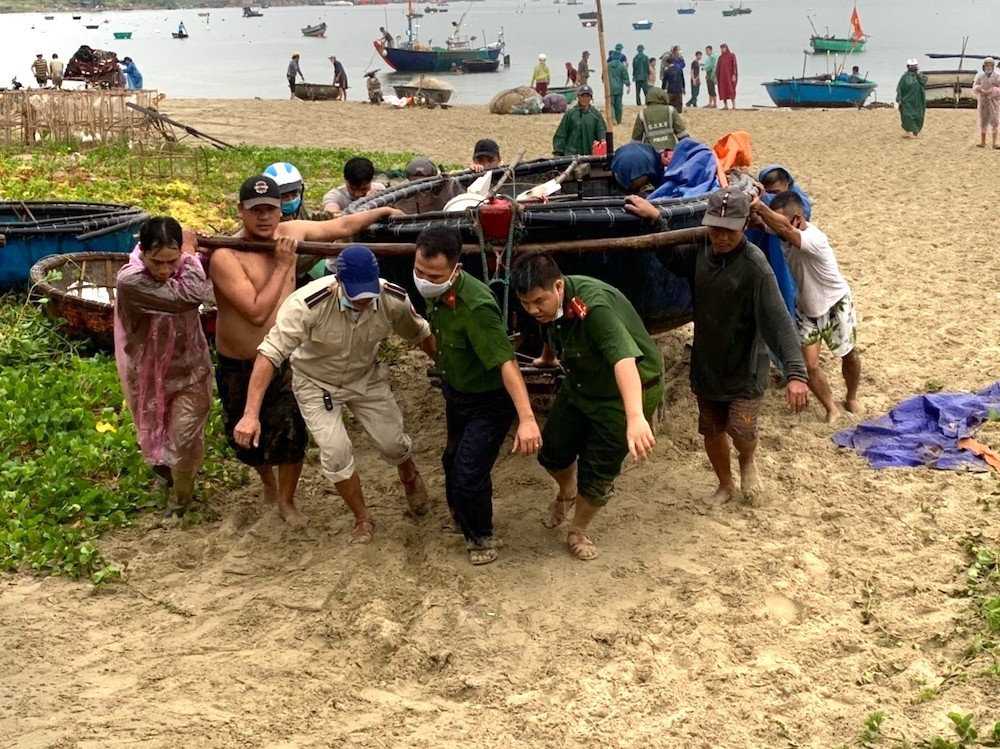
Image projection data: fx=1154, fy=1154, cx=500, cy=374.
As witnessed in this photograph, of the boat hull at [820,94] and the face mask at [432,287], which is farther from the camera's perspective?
the boat hull at [820,94]

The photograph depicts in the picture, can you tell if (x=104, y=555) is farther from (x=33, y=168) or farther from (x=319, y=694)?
(x=33, y=168)

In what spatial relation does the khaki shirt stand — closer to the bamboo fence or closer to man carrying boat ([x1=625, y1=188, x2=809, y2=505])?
man carrying boat ([x1=625, y1=188, x2=809, y2=505])

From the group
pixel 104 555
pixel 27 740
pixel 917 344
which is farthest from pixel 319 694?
pixel 917 344

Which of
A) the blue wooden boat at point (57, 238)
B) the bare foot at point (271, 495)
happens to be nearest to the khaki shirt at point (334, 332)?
the bare foot at point (271, 495)

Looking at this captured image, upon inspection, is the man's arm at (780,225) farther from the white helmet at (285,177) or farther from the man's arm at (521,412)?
the white helmet at (285,177)

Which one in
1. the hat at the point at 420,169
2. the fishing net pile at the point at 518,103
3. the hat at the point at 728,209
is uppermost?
the fishing net pile at the point at 518,103

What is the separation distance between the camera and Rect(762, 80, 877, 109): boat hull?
28328 millimetres

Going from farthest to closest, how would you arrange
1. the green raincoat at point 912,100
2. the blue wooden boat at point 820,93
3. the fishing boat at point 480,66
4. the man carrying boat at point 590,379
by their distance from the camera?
the fishing boat at point 480,66
the blue wooden boat at point 820,93
the green raincoat at point 912,100
the man carrying boat at point 590,379

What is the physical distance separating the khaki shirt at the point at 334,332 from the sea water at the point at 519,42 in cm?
2950

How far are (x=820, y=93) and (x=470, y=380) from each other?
2627 cm

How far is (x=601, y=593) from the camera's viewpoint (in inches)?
191

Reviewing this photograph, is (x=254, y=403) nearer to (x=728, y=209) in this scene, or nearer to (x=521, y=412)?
(x=521, y=412)

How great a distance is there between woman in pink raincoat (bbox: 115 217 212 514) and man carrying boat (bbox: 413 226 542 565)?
1092 millimetres

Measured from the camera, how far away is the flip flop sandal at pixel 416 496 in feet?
18.2
